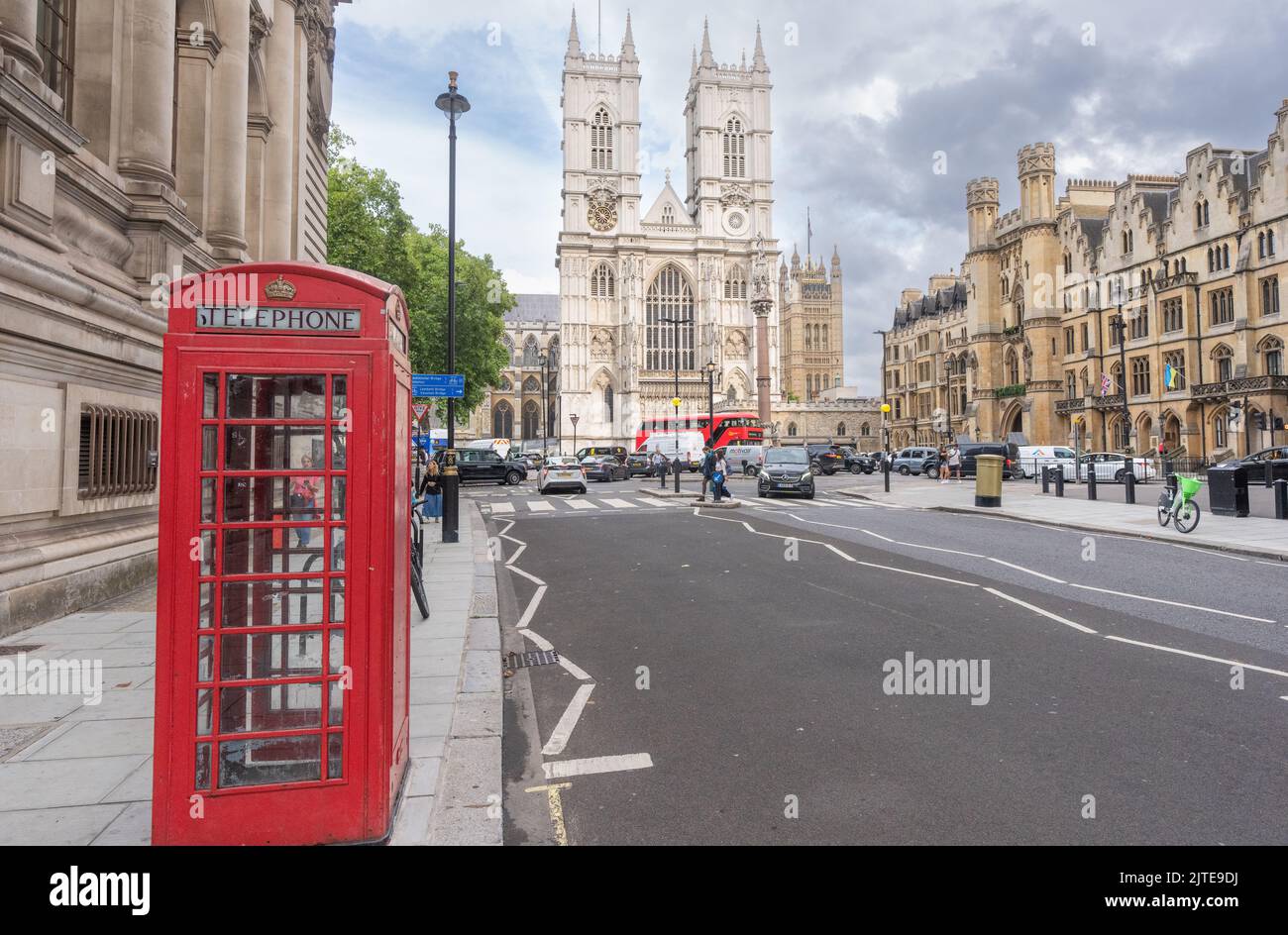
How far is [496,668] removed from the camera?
6.00 metres

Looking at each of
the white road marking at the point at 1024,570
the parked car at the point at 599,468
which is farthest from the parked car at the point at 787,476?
the parked car at the point at 599,468

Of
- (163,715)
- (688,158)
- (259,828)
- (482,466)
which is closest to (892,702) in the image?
(259,828)

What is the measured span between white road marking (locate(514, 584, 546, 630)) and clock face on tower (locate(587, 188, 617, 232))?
3097 inches

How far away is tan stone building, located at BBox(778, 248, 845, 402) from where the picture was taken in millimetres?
134000

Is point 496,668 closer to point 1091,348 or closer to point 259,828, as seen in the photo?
point 259,828

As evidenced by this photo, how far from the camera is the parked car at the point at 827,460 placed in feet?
147

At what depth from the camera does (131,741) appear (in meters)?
4.41

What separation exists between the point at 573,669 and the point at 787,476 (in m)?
19.7

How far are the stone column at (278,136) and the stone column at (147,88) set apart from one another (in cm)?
569

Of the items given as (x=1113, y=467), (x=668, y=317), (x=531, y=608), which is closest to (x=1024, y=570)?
(x=531, y=608)

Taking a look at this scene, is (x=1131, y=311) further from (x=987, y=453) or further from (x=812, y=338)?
(x=812, y=338)

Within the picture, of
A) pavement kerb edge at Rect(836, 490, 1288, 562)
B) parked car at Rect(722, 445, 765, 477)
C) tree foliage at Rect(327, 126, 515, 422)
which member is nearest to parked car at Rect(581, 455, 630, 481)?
parked car at Rect(722, 445, 765, 477)

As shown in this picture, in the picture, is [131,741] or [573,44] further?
[573,44]
